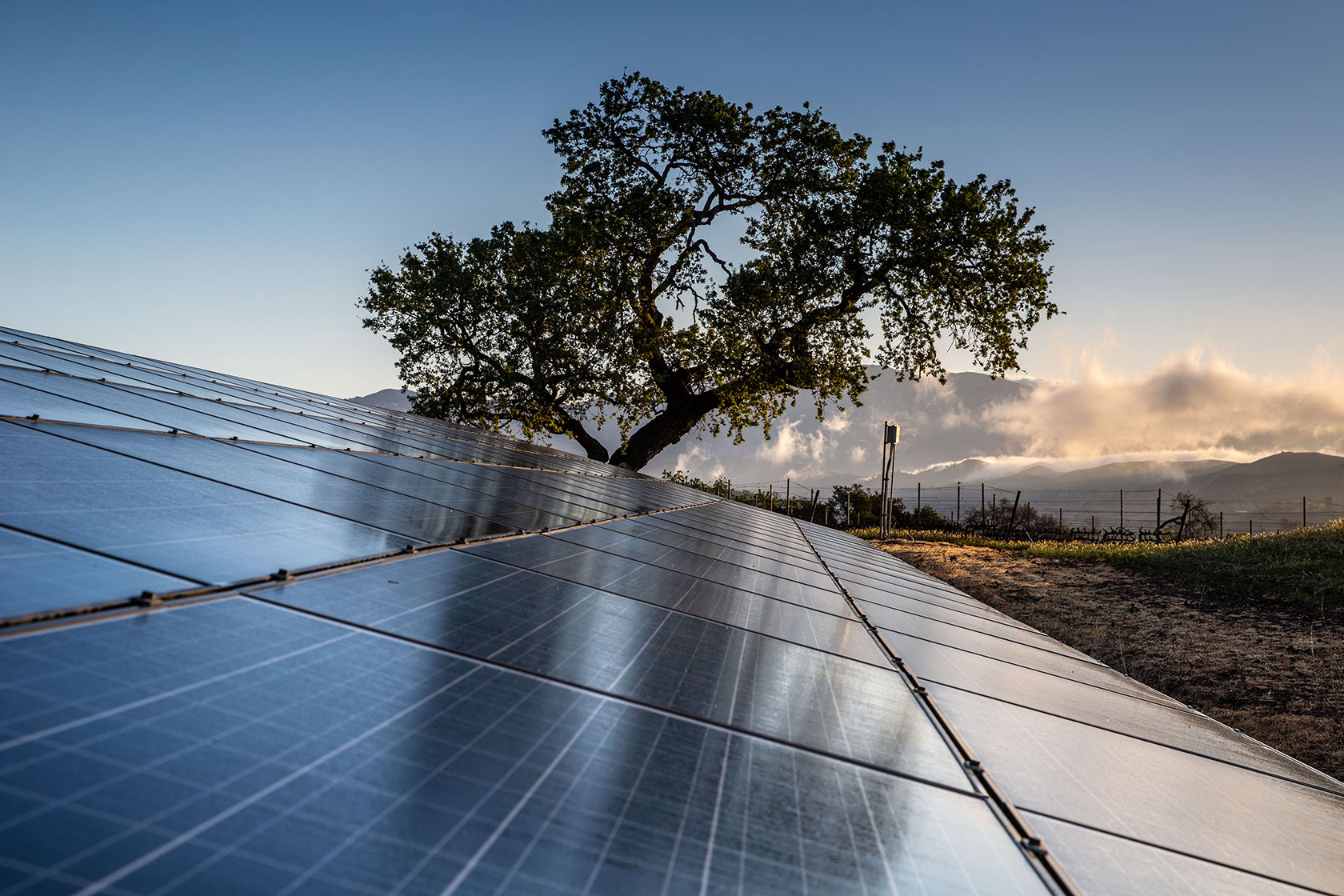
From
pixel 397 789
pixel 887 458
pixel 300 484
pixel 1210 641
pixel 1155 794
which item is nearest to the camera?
pixel 397 789

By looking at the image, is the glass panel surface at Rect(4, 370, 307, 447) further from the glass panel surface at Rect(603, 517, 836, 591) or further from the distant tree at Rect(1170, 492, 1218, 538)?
the distant tree at Rect(1170, 492, 1218, 538)

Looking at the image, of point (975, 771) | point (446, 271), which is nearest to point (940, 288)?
point (446, 271)

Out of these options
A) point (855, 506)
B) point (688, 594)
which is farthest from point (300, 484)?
point (855, 506)

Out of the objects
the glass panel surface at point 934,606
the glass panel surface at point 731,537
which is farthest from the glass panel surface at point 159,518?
the glass panel surface at point 731,537

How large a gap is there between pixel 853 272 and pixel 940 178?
4117 millimetres

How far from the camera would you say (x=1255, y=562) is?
19.1 meters

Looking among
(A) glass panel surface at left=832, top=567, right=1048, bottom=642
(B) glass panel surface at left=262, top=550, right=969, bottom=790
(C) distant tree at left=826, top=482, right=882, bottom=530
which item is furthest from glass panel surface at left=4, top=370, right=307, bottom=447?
(C) distant tree at left=826, top=482, right=882, bottom=530

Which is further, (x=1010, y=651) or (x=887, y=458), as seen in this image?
(x=887, y=458)

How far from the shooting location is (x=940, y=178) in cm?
2428

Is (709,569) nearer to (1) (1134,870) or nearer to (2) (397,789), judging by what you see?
(1) (1134,870)

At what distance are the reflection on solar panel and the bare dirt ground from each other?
20.0 ft

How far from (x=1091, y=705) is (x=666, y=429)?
25.4 m

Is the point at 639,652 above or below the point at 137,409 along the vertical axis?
below

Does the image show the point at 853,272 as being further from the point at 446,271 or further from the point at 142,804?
the point at 142,804
